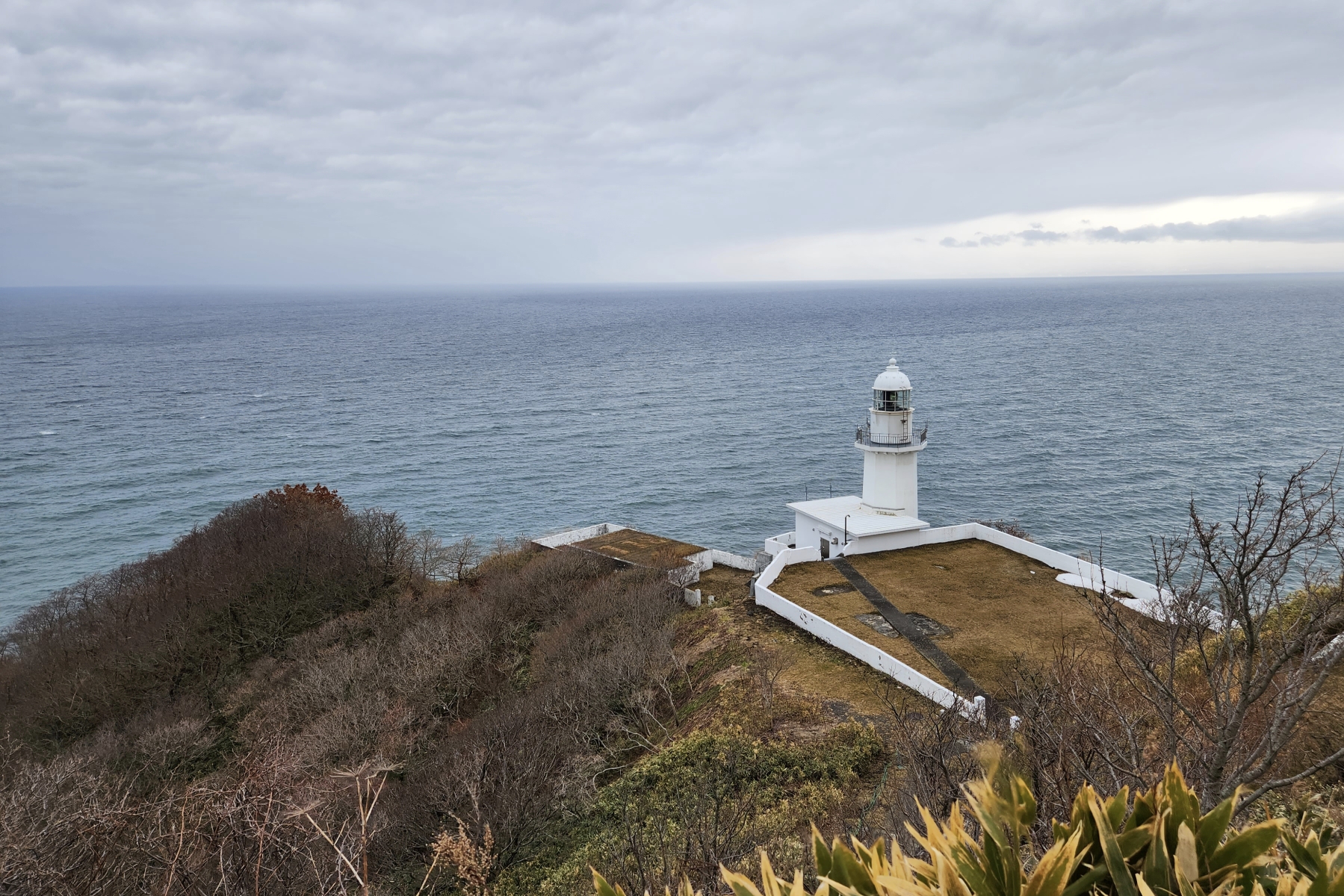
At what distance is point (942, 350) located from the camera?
→ 127 metres

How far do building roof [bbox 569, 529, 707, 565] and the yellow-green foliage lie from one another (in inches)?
1167

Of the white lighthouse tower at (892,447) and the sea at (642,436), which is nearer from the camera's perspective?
the white lighthouse tower at (892,447)

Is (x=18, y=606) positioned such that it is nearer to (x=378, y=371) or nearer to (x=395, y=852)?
(x=395, y=852)

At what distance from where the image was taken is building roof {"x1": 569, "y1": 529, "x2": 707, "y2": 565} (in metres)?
34.8

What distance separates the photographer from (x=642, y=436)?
73.1m

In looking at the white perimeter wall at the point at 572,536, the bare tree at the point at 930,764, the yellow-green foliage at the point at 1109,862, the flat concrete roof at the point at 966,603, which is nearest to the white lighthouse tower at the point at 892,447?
the flat concrete roof at the point at 966,603

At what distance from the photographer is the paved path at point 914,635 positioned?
19.3 m

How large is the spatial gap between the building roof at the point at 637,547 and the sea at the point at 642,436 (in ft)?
30.6

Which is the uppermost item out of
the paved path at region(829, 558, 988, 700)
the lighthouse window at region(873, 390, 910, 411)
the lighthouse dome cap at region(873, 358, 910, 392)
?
the lighthouse dome cap at region(873, 358, 910, 392)

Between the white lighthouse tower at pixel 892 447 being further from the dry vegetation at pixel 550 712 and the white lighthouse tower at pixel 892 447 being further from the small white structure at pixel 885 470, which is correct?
the dry vegetation at pixel 550 712

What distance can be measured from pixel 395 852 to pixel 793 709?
9.33 m

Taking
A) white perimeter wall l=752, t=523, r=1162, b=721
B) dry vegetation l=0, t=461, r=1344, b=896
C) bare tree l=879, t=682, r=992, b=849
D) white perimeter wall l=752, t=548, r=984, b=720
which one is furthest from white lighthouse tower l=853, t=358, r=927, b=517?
bare tree l=879, t=682, r=992, b=849

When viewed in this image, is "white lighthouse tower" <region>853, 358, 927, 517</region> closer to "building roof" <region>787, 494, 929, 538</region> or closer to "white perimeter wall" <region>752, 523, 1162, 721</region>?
"building roof" <region>787, 494, 929, 538</region>

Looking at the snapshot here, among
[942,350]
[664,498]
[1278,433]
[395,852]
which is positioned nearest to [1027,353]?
[942,350]
